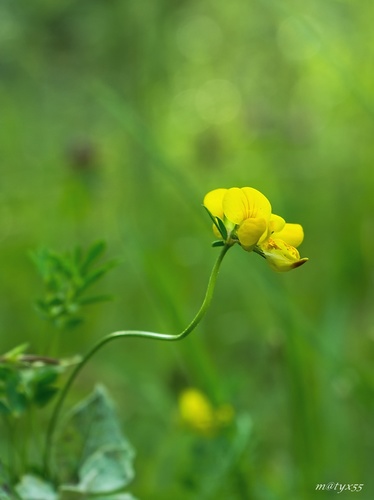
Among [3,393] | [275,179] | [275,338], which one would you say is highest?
[275,179]

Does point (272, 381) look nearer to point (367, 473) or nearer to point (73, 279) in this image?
point (367, 473)

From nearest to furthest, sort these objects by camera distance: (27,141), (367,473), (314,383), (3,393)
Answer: (3,393), (367,473), (314,383), (27,141)

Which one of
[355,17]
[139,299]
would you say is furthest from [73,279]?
[355,17]

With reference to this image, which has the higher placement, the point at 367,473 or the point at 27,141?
the point at 27,141

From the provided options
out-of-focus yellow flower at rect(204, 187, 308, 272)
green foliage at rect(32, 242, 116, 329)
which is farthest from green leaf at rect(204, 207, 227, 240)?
green foliage at rect(32, 242, 116, 329)

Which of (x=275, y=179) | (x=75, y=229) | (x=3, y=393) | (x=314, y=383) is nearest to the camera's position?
(x=3, y=393)

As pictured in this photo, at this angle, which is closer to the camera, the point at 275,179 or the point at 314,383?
the point at 314,383
